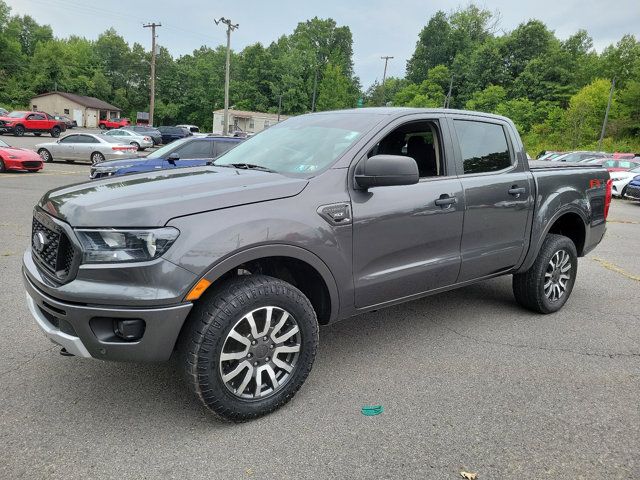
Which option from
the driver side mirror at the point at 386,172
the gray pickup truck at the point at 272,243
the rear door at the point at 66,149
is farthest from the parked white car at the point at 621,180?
the rear door at the point at 66,149

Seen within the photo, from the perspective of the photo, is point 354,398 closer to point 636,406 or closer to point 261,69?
point 636,406

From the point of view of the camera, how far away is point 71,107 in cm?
7106

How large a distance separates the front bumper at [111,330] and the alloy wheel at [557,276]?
140 inches

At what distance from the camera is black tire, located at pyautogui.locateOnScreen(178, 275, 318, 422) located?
8.32 feet

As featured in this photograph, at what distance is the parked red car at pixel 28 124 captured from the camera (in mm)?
35875

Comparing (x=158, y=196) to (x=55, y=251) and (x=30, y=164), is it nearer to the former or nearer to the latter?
(x=55, y=251)

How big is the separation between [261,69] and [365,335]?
289 feet

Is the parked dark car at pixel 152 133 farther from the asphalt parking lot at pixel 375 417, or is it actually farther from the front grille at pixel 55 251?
the front grille at pixel 55 251

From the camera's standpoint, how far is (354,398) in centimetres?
309

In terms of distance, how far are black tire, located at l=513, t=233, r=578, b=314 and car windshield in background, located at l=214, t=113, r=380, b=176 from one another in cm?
220

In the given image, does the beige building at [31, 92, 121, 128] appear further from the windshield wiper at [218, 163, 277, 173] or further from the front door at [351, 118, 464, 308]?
the front door at [351, 118, 464, 308]

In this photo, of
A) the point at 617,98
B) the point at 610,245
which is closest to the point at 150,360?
the point at 610,245

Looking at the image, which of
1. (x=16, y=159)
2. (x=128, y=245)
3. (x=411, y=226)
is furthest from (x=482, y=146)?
(x=16, y=159)

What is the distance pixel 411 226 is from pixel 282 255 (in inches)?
40.8
